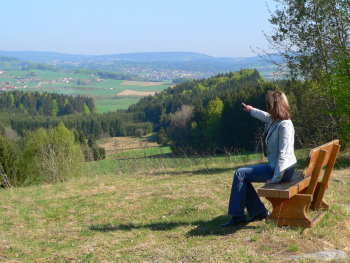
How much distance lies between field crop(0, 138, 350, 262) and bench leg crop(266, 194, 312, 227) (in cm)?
14

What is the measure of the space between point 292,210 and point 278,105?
62.4 inches

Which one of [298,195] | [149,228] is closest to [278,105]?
[298,195]

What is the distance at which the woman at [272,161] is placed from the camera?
639 centimetres

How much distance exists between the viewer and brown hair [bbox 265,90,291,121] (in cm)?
642

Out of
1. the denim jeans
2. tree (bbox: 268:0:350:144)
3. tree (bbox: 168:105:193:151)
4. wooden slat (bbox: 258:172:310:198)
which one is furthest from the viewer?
tree (bbox: 168:105:193:151)

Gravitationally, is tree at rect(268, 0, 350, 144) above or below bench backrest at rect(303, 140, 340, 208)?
above

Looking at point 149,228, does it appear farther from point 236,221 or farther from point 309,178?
point 309,178

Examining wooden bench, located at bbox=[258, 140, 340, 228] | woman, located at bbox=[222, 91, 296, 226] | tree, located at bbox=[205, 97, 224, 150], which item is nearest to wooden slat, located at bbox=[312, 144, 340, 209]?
wooden bench, located at bbox=[258, 140, 340, 228]

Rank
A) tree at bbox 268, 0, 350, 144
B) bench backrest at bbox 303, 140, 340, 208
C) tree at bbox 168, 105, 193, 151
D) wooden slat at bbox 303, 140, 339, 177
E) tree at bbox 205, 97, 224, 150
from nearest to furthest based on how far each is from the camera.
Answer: wooden slat at bbox 303, 140, 339, 177, bench backrest at bbox 303, 140, 340, 208, tree at bbox 268, 0, 350, 144, tree at bbox 205, 97, 224, 150, tree at bbox 168, 105, 193, 151

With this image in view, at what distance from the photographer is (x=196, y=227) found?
24.5 feet

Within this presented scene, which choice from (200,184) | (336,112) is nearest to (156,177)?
(200,184)

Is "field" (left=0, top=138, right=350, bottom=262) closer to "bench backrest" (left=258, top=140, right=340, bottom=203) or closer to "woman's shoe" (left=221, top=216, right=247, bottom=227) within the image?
"woman's shoe" (left=221, top=216, right=247, bottom=227)

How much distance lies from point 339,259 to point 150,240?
9.50ft

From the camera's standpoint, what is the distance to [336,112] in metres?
16.1
